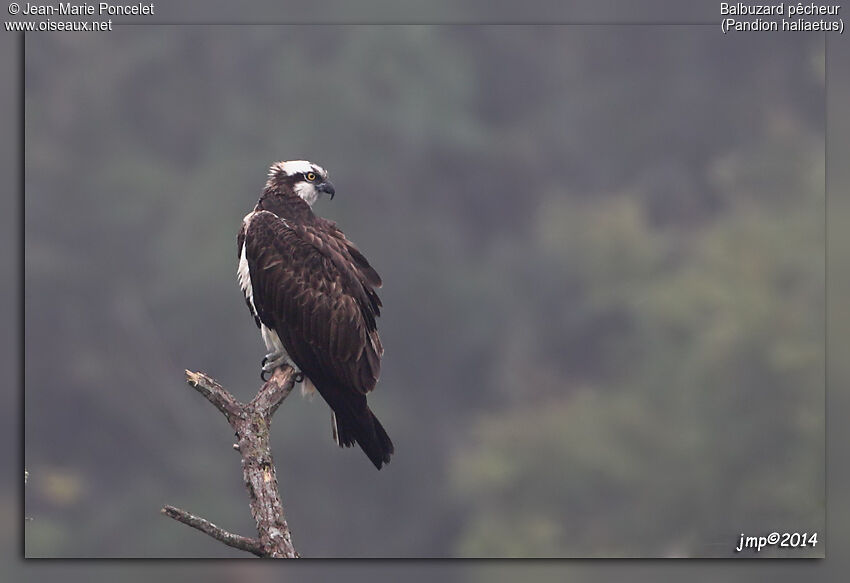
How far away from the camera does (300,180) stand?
895 cm

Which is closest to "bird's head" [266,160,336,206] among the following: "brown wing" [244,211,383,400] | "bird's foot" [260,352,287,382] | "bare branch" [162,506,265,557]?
"brown wing" [244,211,383,400]

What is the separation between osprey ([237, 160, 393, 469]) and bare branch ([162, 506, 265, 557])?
1020 millimetres

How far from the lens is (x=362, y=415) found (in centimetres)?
802

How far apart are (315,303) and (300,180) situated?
1075mm

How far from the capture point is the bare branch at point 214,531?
6.87 meters

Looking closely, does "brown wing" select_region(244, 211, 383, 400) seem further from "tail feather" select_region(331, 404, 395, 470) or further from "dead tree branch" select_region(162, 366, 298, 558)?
"dead tree branch" select_region(162, 366, 298, 558)

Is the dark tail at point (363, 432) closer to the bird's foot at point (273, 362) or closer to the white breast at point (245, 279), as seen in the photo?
the bird's foot at point (273, 362)

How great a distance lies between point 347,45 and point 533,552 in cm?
1064

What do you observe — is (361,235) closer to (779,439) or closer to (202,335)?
(202,335)

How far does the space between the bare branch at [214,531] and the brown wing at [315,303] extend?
1.26m

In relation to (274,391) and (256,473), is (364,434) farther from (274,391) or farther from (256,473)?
(256,473)

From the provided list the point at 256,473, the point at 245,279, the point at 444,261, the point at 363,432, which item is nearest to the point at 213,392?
the point at 256,473

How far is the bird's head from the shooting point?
891cm

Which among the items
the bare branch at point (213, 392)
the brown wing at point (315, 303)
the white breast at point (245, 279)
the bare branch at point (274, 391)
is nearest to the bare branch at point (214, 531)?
the bare branch at point (213, 392)
